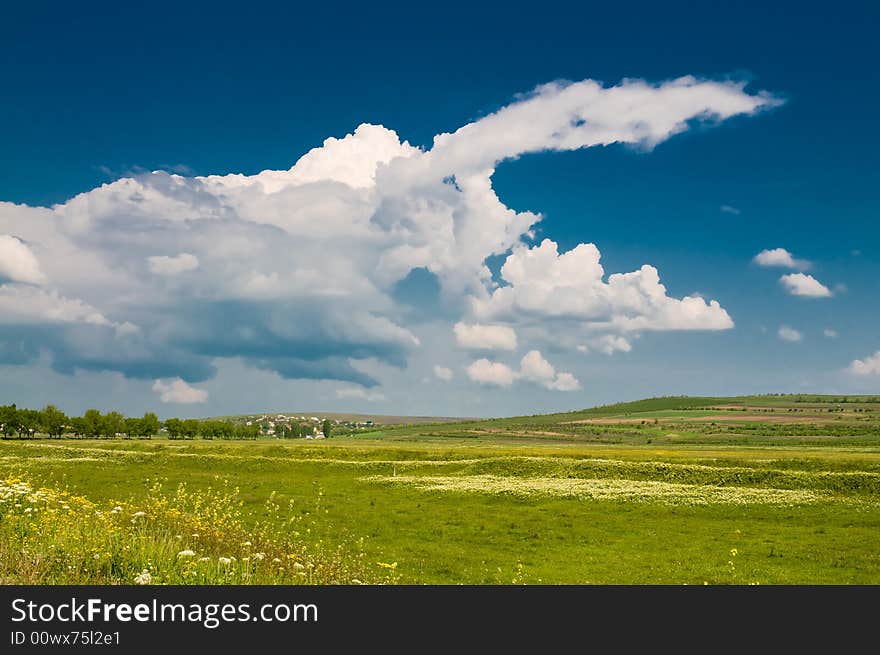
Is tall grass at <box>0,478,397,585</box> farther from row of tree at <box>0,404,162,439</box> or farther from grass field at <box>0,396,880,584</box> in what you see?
row of tree at <box>0,404,162,439</box>

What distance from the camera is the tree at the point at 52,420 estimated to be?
162500 millimetres

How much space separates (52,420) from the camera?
16462 cm

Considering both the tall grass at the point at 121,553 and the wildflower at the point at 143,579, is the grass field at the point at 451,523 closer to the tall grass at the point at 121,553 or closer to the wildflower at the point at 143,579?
the tall grass at the point at 121,553

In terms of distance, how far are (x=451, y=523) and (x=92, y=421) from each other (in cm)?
16893

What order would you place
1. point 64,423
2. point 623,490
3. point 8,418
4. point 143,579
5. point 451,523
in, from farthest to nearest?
1. point 64,423
2. point 8,418
3. point 623,490
4. point 451,523
5. point 143,579

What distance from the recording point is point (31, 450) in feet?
273

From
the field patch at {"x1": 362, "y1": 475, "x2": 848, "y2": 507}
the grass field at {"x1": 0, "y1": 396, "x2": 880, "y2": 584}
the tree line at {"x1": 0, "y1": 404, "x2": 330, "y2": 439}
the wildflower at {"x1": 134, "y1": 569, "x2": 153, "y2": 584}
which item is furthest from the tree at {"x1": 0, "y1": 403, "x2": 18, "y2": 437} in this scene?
the wildflower at {"x1": 134, "y1": 569, "x2": 153, "y2": 584}

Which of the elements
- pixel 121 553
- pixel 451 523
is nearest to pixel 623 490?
pixel 451 523

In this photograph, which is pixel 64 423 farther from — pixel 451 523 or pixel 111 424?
pixel 451 523

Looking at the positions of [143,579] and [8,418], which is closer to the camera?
[143,579]
